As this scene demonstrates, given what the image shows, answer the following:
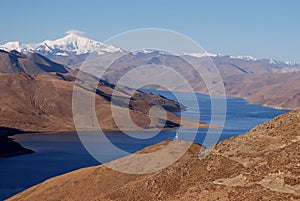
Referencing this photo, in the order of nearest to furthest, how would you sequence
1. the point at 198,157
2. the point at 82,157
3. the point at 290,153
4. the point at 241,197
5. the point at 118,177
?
the point at 241,197 < the point at 290,153 < the point at 198,157 < the point at 118,177 < the point at 82,157

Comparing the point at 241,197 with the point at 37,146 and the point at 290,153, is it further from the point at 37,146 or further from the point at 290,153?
the point at 37,146

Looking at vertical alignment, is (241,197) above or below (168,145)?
above

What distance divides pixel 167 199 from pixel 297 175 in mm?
10973

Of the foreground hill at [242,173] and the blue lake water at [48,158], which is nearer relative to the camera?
the foreground hill at [242,173]

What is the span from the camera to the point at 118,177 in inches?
2456

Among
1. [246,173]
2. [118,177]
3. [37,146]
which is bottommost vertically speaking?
[37,146]

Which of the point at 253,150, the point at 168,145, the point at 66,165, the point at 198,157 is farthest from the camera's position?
the point at 66,165

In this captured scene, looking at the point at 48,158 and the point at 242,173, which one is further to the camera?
the point at 48,158

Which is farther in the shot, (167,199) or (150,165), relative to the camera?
(150,165)

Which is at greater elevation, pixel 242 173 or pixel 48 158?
pixel 242 173

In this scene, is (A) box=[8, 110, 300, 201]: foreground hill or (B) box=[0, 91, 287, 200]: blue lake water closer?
(A) box=[8, 110, 300, 201]: foreground hill

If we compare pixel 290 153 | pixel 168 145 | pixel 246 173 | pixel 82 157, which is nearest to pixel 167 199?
pixel 246 173

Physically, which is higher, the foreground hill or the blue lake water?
the foreground hill

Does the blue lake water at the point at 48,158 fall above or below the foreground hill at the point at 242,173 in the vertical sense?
below
